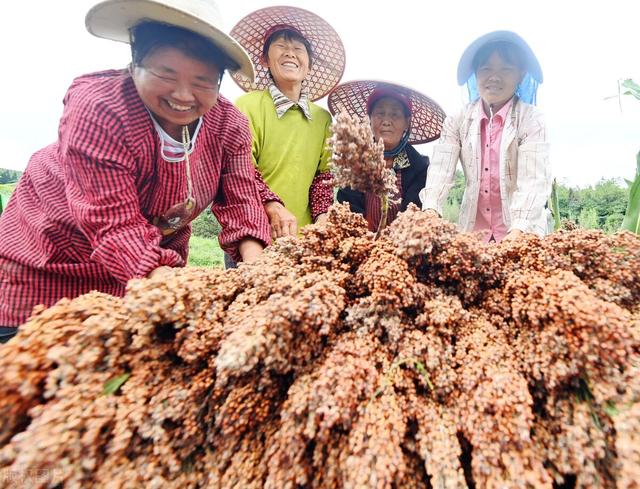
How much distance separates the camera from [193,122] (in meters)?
1.42

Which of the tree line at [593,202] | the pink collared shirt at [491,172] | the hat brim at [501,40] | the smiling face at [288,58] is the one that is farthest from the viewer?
the tree line at [593,202]

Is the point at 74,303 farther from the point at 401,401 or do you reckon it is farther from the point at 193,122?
the point at 193,122

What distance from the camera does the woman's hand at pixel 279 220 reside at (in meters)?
1.88

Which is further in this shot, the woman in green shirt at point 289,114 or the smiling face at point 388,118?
the smiling face at point 388,118

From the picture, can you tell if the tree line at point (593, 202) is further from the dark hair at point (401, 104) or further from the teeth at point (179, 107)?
the teeth at point (179, 107)

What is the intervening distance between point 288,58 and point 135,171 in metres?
1.69

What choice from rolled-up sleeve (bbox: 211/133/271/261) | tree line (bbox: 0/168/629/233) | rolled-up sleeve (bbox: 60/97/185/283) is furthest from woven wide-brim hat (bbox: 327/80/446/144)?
tree line (bbox: 0/168/629/233)

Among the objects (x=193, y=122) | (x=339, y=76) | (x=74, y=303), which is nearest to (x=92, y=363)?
(x=74, y=303)

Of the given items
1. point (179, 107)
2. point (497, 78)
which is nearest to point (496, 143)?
point (497, 78)

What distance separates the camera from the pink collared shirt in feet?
7.30

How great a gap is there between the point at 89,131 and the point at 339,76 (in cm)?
231

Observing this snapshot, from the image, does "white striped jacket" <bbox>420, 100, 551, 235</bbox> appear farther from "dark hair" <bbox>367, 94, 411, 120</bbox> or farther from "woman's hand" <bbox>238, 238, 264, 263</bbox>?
"woman's hand" <bbox>238, 238, 264, 263</bbox>

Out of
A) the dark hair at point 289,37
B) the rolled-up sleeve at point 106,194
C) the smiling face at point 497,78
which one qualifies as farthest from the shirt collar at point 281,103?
the rolled-up sleeve at point 106,194

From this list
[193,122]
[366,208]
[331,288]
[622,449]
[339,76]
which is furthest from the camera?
[339,76]
